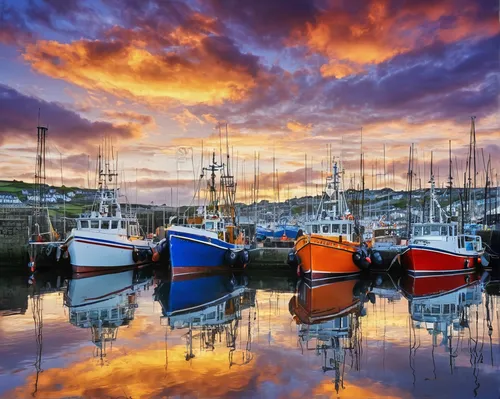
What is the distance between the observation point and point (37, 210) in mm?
29953

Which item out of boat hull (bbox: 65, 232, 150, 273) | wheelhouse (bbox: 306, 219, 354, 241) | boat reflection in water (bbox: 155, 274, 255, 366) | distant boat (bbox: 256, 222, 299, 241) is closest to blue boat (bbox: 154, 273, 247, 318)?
boat reflection in water (bbox: 155, 274, 255, 366)

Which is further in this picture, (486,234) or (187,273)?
(486,234)

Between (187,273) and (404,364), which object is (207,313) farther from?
(187,273)

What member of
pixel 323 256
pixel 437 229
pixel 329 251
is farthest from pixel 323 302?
pixel 437 229

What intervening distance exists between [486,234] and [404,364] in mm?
29742

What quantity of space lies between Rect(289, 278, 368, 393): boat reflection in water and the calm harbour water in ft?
0.12

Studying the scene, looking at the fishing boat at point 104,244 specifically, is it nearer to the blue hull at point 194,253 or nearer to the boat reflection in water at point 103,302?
the boat reflection in water at point 103,302

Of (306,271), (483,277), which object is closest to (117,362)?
(306,271)

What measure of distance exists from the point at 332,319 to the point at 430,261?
492 inches

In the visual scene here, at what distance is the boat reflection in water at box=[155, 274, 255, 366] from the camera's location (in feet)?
39.3

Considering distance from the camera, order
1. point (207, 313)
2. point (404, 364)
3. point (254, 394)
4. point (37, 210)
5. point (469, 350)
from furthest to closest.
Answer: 1. point (37, 210)
2. point (207, 313)
3. point (469, 350)
4. point (404, 364)
5. point (254, 394)

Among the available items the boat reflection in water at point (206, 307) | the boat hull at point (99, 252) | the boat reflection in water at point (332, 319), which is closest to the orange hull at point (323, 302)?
the boat reflection in water at point (332, 319)

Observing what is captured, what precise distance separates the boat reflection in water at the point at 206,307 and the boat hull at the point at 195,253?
3.69 feet

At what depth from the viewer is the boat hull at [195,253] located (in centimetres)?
2495
